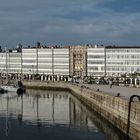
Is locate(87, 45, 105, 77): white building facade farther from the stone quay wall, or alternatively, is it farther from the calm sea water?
the calm sea water

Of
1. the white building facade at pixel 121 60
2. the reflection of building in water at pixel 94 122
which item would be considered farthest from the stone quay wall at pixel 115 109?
the white building facade at pixel 121 60

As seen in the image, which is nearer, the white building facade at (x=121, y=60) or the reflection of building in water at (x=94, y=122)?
the reflection of building in water at (x=94, y=122)

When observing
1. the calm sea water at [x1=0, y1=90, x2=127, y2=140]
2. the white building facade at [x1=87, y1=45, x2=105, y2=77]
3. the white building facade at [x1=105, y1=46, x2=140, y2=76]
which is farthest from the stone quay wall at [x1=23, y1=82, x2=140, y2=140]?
the white building facade at [x1=87, y1=45, x2=105, y2=77]

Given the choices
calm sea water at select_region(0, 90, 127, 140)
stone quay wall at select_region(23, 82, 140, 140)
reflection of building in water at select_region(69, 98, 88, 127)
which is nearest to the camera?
stone quay wall at select_region(23, 82, 140, 140)

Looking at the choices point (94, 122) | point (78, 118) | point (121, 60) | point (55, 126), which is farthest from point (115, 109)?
point (121, 60)

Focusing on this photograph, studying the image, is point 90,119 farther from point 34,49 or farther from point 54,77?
point 34,49

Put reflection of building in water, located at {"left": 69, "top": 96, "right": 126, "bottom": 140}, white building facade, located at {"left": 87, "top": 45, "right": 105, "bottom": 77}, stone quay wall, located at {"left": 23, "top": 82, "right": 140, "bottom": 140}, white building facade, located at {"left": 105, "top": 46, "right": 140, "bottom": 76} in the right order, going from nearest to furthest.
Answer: stone quay wall, located at {"left": 23, "top": 82, "right": 140, "bottom": 140} → reflection of building in water, located at {"left": 69, "top": 96, "right": 126, "bottom": 140} → white building facade, located at {"left": 105, "top": 46, "right": 140, "bottom": 76} → white building facade, located at {"left": 87, "top": 45, "right": 105, "bottom": 77}

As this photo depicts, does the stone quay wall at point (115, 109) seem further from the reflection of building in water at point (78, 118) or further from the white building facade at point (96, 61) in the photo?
the white building facade at point (96, 61)

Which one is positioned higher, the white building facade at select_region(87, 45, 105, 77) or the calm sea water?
the white building facade at select_region(87, 45, 105, 77)

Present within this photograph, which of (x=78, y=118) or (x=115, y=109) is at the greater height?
(x=115, y=109)

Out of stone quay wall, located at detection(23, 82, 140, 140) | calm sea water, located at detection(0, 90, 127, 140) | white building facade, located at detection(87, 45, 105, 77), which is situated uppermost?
white building facade, located at detection(87, 45, 105, 77)

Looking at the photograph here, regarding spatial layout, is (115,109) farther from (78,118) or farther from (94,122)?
(78,118)

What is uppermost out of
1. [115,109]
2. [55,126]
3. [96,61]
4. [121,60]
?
[121,60]

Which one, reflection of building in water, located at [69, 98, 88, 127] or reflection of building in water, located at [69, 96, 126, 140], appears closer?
reflection of building in water, located at [69, 96, 126, 140]
